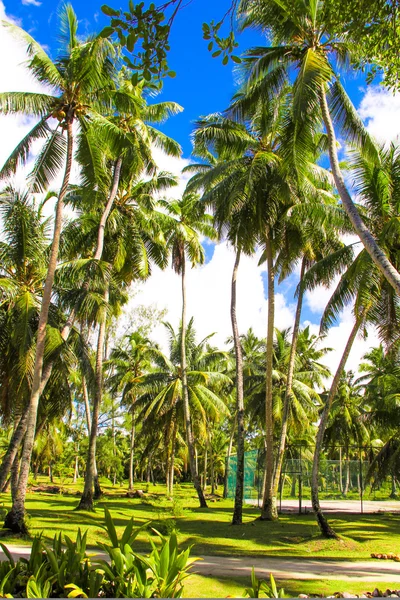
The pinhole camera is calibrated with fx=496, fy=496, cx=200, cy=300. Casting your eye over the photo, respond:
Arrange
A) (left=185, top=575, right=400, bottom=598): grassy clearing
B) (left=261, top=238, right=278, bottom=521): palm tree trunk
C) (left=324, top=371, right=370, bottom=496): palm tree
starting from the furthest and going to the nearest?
(left=324, top=371, right=370, bottom=496): palm tree, (left=261, top=238, right=278, bottom=521): palm tree trunk, (left=185, top=575, right=400, bottom=598): grassy clearing

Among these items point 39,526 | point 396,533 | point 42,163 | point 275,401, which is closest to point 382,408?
point 275,401

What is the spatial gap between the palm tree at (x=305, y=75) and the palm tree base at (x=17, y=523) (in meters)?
10.0

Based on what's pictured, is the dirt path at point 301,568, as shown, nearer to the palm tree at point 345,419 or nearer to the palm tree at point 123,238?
the palm tree at point 123,238

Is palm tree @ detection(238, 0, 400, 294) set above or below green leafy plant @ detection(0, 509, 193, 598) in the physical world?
above

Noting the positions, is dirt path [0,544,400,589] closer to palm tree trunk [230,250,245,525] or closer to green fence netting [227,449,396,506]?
palm tree trunk [230,250,245,525]

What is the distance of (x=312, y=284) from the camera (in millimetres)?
15898

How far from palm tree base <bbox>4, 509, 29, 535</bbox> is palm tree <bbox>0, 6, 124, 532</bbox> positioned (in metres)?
0.07

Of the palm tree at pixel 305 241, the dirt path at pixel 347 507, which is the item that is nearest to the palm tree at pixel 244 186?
the palm tree at pixel 305 241

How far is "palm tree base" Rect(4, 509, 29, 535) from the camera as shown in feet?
38.7

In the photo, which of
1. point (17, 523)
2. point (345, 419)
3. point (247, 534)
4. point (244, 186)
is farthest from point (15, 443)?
point (345, 419)

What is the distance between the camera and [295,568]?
973 cm

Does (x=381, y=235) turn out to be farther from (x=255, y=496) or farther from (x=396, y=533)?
(x=255, y=496)

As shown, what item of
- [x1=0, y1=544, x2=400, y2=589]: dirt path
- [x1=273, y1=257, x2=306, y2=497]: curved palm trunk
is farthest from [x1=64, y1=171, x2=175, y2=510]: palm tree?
[x1=0, y1=544, x2=400, y2=589]: dirt path

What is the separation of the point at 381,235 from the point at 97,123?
8280 mm
